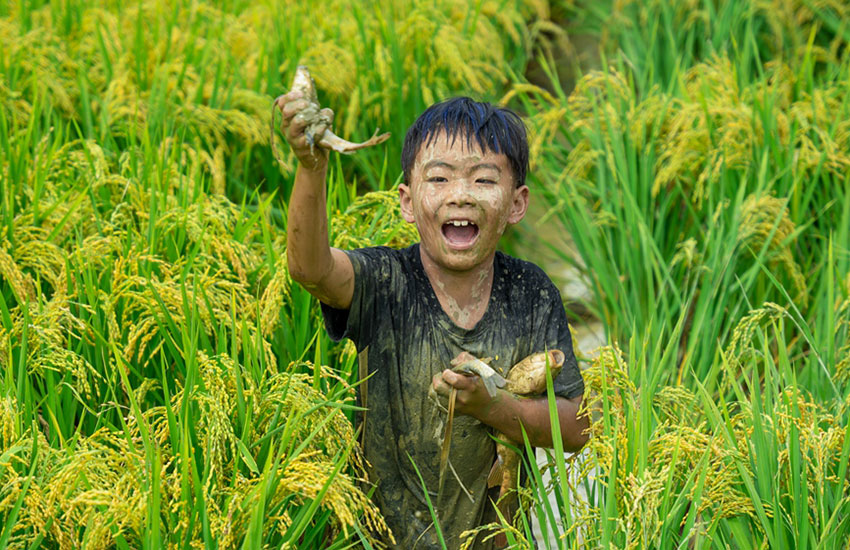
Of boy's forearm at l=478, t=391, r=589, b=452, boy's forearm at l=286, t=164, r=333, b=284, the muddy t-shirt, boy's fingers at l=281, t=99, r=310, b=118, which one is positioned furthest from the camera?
the muddy t-shirt

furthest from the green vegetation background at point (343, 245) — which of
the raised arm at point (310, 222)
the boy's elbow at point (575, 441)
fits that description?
the raised arm at point (310, 222)

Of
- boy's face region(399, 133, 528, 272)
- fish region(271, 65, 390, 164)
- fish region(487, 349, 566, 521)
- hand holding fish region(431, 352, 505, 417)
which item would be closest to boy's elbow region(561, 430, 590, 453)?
fish region(487, 349, 566, 521)

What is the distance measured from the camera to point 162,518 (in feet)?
6.43

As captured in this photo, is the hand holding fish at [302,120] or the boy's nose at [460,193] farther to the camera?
the boy's nose at [460,193]

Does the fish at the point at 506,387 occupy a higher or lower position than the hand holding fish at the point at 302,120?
lower

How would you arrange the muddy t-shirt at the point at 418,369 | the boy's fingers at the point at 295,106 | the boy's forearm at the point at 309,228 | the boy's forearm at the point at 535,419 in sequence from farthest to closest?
the muddy t-shirt at the point at 418,369, the boy's forearm at the point at 535,419, the boy's forearm at the point at 309,228, the boy's fingers at the point at 295,106

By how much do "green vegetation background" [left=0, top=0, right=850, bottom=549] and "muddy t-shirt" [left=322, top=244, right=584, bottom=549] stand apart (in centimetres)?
9

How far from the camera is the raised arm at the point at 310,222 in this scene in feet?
5.80

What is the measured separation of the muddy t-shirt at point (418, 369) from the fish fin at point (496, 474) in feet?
0.05

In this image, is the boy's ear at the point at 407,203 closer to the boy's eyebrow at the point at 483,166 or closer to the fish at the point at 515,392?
the boy's eyebrow at the point at 483,166

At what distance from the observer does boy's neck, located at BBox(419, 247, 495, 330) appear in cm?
211

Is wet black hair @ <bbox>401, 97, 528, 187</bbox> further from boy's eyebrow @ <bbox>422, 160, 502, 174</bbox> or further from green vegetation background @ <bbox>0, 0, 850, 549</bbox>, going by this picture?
green vegetation background @ <bbox>0, 0, 850, 549</bbox>

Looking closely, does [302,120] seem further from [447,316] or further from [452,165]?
[447,316]

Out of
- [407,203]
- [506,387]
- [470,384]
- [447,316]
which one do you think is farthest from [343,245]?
[470,384]
